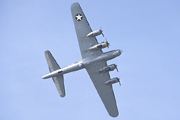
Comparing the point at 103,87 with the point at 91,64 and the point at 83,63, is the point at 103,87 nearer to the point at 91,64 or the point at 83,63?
the point at 91,64

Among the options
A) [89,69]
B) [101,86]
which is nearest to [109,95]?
[101,86]

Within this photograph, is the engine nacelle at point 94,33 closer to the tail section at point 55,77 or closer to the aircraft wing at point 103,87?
the aircraft wing at point 103,87

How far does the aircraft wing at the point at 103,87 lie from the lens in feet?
158

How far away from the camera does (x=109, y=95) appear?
49219mm

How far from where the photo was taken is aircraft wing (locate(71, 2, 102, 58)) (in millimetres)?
47656

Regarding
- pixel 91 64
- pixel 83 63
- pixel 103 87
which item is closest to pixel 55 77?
pixel 83 63

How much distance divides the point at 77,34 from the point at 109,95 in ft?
42.9

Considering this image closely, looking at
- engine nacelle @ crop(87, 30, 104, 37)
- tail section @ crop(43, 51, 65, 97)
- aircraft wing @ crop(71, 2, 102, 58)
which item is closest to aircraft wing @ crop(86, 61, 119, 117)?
aircraft wing @ crop(71, 2, 102, 58)

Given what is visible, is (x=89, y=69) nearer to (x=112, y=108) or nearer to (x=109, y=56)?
(x=109, y=56)

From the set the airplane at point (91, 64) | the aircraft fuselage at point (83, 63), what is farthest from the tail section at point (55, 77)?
the aircraft fuselage at point (83, 63)

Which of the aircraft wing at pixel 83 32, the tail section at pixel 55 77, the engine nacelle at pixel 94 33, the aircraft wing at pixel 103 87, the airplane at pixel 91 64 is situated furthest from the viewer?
the tail section at pixel 55 77

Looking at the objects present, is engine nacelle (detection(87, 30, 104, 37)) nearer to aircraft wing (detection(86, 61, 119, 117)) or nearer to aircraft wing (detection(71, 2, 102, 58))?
aircraft wing (detection(71, 2, 102, 58))

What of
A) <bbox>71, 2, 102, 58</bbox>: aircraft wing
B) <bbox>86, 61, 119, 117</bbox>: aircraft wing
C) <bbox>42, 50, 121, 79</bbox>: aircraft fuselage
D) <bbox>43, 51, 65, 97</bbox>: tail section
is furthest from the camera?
<bbox>43, 51, 65, 97</bbox>: tail section

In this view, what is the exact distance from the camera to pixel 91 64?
4766 centimetres
